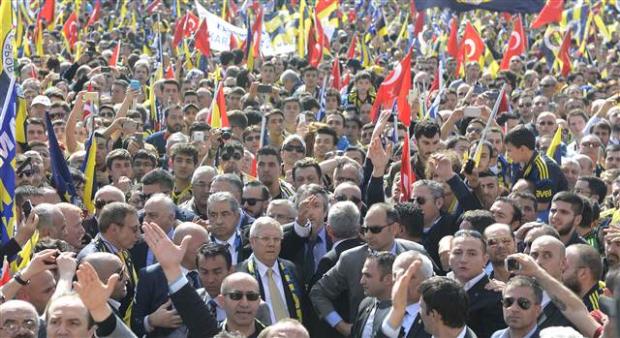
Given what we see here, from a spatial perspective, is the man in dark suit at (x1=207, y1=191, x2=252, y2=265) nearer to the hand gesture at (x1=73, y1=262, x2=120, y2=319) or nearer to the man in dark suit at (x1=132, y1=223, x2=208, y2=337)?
the man in dark suit at (x1=132, y1=223, x2=208, y2=337)

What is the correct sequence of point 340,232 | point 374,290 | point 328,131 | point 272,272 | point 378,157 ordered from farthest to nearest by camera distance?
point 328,131 → point 378,157 → point 340,232 → point 272,272 → point 374,290

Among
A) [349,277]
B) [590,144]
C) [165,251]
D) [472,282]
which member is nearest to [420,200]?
[349,277]

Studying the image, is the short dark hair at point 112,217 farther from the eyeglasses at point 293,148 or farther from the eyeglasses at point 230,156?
the eyeglasses at point 293,148

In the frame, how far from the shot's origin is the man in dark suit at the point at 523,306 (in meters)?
6.98

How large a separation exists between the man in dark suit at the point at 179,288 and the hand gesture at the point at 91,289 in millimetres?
492

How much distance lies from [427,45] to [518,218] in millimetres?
16806

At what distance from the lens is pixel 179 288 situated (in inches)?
277

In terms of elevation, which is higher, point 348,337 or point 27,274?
point 27,274

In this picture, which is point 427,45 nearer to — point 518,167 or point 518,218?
point 518,167

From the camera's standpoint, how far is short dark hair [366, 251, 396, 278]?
25.9ft

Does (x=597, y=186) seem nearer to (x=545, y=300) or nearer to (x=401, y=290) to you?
(x=545, y=300)

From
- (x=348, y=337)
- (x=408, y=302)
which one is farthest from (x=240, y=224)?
(x=408, y=302)

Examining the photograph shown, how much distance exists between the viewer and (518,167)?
38.8 feet

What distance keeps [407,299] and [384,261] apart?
1.44ft
